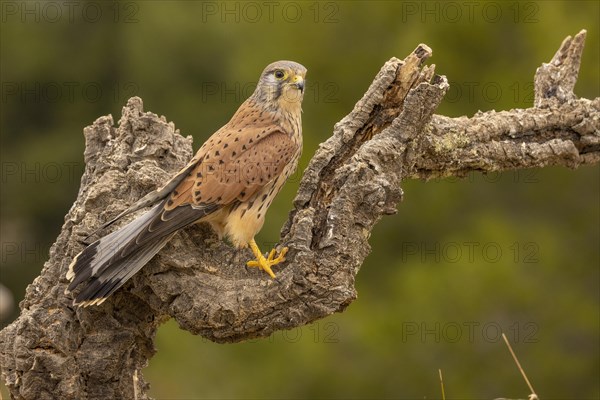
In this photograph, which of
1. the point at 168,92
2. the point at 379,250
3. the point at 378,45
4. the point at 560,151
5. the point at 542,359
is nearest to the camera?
the point at 560,151

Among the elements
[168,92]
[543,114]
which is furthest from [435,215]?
[168,92]

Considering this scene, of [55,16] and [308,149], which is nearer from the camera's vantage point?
[308,149]

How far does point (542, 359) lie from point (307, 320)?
23.7 feet

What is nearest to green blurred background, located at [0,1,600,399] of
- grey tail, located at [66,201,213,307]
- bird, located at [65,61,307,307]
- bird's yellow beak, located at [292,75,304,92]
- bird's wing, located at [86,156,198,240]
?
bird's yellow beak, located at [292,75,304,92]

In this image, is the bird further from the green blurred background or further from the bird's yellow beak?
the green blurred background

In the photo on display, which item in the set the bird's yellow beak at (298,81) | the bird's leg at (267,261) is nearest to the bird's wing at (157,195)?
the bird's leg at (267,261)

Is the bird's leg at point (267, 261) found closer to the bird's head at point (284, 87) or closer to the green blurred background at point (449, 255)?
the bird's head at point (284, 87)

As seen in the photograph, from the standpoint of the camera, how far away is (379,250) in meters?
13.3

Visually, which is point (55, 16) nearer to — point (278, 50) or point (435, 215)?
point (278, 50)

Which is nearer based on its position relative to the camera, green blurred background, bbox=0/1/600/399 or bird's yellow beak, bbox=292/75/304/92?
bird's yellow beak, bbox=292/75/304/92

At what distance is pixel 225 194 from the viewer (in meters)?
5.47

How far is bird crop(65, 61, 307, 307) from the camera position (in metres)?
5.09

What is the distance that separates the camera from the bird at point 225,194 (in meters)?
5.09

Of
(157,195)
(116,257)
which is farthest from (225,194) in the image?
(116,257)
